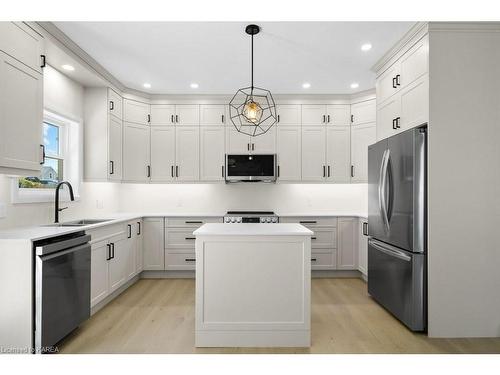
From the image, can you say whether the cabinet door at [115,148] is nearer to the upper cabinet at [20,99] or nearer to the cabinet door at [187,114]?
the cabinet door at [187,114]

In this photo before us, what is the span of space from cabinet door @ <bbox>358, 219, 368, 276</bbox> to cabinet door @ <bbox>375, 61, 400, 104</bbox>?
1.51 meters

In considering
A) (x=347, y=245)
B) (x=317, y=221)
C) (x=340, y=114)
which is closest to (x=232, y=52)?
(x=340, y=114)

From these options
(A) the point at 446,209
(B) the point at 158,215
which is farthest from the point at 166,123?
(A) the point at 446,209

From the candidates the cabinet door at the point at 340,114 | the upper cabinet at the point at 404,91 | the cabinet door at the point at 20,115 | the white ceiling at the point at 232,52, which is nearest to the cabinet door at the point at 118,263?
the cabinet door at the point at 20,115

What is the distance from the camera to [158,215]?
4.18 metres

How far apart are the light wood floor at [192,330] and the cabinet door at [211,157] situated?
1.63m

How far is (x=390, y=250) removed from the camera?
2842mm

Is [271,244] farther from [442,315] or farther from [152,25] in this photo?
[152,25]

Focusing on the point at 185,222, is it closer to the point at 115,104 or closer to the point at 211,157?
the point at 211,157

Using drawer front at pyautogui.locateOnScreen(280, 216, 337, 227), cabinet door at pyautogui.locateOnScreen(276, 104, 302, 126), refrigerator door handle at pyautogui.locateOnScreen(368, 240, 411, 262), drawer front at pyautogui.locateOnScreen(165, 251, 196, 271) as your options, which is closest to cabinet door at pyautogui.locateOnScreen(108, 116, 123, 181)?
drawer front at pyautogui.locateOnScreen(165, 251, 196, 271)

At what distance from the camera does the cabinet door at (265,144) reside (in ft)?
14.7

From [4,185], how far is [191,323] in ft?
6.29

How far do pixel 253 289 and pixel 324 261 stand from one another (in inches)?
83.0
